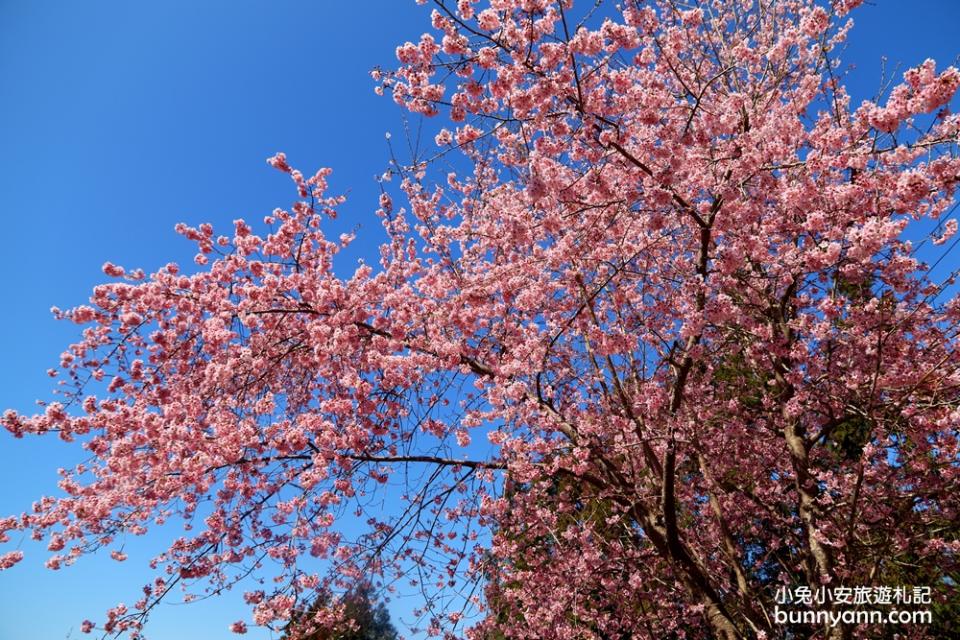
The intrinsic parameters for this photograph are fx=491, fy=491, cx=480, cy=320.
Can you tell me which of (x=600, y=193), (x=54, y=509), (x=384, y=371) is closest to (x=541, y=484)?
(x=384, y=371)

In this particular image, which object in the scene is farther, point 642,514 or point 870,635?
point 870,635

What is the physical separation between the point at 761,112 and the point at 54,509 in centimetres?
966

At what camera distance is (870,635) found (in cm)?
592

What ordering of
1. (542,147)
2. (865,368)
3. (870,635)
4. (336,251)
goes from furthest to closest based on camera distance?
(336,251) < (870,635) < (865,368) < (542,147)

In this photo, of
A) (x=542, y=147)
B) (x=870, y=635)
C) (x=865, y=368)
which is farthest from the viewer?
(x=870, y=635)

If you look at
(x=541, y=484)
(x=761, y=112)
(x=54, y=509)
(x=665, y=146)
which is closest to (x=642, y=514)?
(x=541, y=484)

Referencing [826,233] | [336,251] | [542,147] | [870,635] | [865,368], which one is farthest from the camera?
[336,251]

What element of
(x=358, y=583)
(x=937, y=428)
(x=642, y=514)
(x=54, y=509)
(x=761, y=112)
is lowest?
(x=358, y=583)

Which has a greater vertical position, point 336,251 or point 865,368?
point 336,251

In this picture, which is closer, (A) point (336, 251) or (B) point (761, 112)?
(B) point (761, 112)

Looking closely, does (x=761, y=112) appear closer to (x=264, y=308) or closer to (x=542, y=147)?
(x=542, y=147)

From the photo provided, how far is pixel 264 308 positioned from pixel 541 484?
4113 mm

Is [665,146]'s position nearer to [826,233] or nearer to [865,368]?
[826,233]

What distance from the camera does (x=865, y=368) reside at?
5520 millimetres
